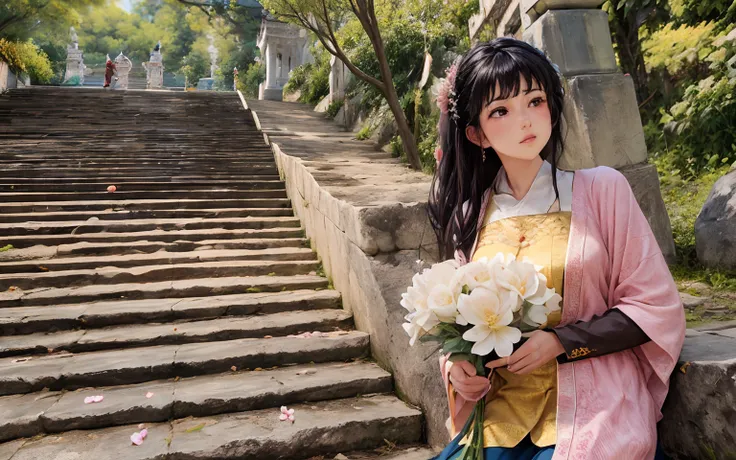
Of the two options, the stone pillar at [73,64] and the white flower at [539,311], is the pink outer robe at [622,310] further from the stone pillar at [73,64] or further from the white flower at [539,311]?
the stone pillar at [73,64]

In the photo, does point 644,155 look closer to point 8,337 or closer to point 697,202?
point 697,202

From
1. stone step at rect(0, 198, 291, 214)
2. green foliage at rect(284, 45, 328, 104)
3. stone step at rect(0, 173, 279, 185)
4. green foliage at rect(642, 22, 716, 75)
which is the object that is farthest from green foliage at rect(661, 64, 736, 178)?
green foliage at rect(284, 45, 328, 104)

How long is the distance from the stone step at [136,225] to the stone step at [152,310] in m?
1.89

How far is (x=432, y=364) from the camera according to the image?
270cm

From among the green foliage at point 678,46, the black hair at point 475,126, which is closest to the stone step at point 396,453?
the black hair at point 475,126

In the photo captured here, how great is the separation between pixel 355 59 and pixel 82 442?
386 inches

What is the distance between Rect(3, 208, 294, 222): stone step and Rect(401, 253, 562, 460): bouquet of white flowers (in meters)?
Answer: 5.57

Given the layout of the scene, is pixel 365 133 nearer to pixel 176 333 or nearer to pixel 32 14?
pixel 176 333

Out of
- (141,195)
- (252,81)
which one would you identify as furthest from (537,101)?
(252,81)

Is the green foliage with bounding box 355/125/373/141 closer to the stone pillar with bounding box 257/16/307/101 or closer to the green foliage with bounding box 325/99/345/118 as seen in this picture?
the green foliage with bounding box 325/99/345/118

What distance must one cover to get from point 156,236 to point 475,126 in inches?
200

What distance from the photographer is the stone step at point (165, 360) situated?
3230mm


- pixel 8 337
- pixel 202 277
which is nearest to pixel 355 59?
pixel 202 277

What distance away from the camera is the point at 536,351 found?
4.41 feet
